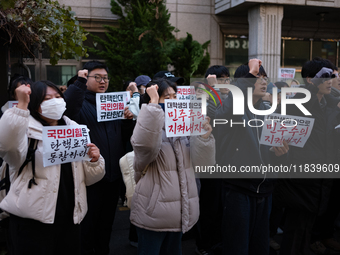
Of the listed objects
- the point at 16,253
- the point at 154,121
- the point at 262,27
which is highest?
the point at 262,27

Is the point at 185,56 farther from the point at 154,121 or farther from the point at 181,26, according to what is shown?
the point at 154,121

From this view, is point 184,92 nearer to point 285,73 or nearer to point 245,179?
point 245,179

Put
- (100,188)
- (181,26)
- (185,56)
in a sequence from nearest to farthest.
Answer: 1. (100,188)
2. (185,56)
3. (181,26)

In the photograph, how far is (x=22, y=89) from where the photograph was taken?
2.21 metres

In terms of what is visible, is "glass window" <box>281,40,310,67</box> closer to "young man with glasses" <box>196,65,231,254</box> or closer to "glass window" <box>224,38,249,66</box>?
"glass window" <box>224,38,249,66</box>

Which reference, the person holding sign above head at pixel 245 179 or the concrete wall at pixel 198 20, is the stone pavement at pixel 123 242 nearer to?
the person holding sign above head at pixel 245 179

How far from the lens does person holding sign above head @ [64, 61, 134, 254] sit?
3.60m

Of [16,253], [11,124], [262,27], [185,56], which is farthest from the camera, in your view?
[262,27]

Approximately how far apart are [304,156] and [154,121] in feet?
5.18

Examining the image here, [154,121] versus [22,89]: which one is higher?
[22,89]

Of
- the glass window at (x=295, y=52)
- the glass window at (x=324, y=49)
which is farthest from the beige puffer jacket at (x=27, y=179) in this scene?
the glass window at (x=324, y=49)

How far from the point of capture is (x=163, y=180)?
271 cm

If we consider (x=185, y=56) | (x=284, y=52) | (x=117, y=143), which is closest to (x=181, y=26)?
(x=185, y=56)

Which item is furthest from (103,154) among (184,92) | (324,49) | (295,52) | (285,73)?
(324,49)
